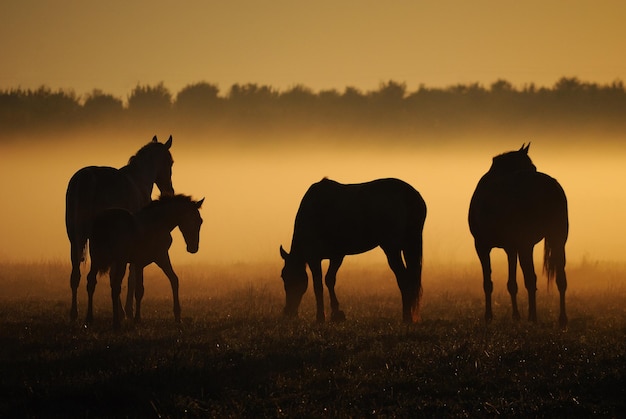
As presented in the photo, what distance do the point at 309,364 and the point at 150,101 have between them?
6098 cm

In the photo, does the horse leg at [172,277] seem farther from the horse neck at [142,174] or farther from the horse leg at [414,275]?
the horse leg at [414,275]

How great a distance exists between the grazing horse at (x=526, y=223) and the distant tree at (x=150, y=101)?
5470cm

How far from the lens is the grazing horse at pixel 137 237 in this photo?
15.9 m

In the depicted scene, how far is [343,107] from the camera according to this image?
7712 cm

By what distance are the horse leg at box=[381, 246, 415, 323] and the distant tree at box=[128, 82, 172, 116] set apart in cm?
5502

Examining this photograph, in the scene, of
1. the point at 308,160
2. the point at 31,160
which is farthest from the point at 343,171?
the point at 31,160

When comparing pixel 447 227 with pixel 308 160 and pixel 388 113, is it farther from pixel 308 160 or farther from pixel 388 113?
pixel 308 160

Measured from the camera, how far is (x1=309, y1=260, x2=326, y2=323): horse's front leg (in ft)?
55.5

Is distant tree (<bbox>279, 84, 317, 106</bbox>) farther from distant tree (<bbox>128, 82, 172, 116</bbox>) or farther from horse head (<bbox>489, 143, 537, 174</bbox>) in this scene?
horse head (<bbox>489, 143, 537, 174</bbox>)

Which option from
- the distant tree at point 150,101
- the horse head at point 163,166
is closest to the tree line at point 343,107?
the distant tree at point 150,101

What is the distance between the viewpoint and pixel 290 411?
9.95 m

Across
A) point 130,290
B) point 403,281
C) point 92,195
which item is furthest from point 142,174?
point 403,281

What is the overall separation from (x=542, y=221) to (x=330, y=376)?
6.82 meters

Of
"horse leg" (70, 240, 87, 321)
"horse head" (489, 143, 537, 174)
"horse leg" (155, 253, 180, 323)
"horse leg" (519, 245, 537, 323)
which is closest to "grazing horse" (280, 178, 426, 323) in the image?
"horse leg" (519, 245, 537, 323)
